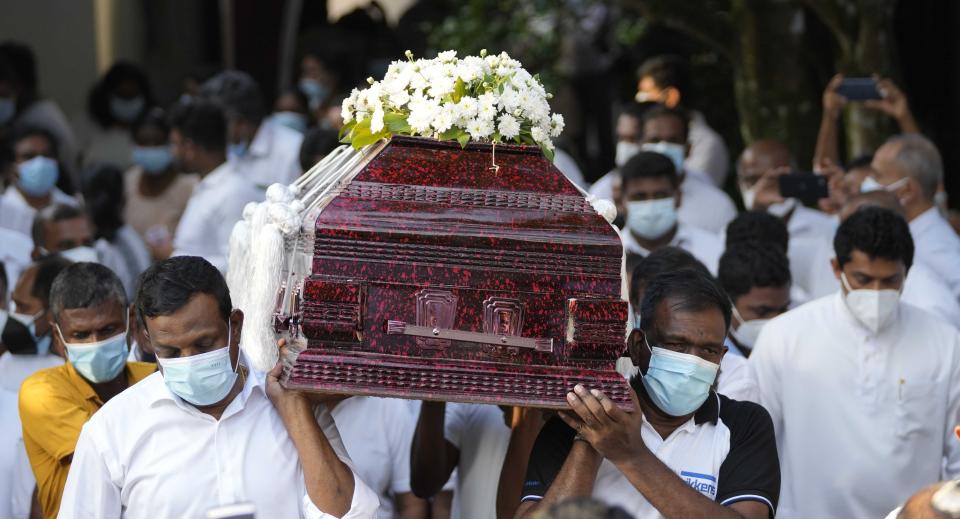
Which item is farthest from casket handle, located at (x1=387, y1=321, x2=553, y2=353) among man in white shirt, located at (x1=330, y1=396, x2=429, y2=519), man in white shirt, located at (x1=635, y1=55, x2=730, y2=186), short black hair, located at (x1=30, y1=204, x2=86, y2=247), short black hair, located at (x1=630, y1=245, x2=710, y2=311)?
man in white shirt, located at (x1=635, y1=55, x2=730, y2=186)

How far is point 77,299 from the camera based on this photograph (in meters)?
4.61

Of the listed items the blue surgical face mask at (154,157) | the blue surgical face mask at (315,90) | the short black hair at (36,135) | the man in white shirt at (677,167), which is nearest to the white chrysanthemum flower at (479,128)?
the man in white shirt at (677,167)

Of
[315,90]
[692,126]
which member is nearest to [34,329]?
[692,126]

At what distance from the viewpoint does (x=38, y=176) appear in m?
8.02

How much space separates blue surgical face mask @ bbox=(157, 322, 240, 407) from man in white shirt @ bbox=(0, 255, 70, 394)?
179cm

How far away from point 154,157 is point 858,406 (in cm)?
520

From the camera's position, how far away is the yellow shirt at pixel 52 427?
438cm

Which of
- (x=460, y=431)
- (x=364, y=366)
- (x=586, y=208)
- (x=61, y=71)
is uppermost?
(x=61, y=71)

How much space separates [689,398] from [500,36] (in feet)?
26.2

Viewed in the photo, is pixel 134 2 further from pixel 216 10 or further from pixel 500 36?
pixel 500 36

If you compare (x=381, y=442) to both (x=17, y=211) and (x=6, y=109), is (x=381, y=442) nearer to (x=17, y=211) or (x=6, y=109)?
(x=17, y=211)

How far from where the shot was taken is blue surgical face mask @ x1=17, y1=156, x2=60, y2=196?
26.3 feet

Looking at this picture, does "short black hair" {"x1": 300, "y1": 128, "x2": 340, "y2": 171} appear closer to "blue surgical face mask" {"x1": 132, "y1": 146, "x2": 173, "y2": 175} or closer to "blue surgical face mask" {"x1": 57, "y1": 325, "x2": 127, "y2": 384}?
"blue surgical face mask" {"x1": 132, "y1": 146, "x2": 173, "y2": 175}

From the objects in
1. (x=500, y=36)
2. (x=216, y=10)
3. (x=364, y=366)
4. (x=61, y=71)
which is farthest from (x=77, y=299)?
(x=216, y=10)
